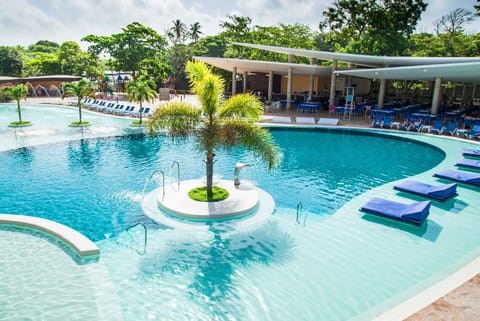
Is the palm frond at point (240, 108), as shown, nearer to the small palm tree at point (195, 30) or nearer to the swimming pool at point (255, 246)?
the swimming pool at point (255, 246)

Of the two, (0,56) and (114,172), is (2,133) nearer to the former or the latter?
(114,172)

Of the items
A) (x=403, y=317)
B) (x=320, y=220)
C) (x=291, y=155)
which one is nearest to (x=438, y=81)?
(x=291, y=155)

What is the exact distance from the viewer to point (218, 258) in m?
6.54

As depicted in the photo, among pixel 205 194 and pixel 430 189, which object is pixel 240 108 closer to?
pixel 205 194

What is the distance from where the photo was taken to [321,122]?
21562 millimetres

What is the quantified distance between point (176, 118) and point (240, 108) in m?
1.57

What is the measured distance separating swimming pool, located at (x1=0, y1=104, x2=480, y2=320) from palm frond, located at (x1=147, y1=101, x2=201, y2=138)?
217 centimetres

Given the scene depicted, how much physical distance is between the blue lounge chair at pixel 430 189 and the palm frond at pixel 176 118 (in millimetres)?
6136

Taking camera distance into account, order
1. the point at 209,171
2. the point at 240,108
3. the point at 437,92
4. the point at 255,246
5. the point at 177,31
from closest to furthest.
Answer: the point at 255,246 < the point at 240,108 < the point at 209,171 < the point at 437,92 < the point at 177,31

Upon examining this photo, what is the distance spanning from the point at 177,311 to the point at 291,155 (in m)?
10.4

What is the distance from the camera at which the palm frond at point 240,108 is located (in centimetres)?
841

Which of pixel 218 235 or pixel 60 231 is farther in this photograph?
pixel 218 235

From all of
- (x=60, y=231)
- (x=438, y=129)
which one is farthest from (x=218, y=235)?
(x=438, y=129)

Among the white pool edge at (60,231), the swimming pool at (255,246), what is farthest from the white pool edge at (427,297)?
the white pool edge at (60,231)
